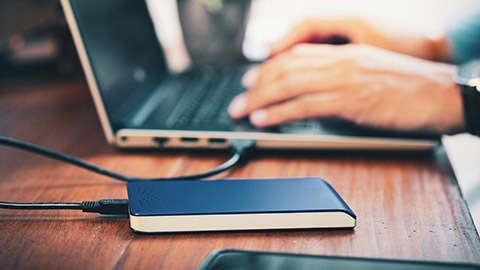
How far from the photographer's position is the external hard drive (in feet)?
1.38

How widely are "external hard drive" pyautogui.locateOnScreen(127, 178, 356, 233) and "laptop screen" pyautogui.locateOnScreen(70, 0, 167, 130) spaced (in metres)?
0.22

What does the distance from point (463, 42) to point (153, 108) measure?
0.54m

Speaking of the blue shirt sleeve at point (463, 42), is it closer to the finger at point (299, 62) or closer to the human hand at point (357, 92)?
the human hand at point (357, 92)

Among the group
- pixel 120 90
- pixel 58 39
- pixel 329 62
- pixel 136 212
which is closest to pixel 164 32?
pixel 58 39

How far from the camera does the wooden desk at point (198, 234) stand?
1.34 ft

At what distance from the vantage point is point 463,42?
776 mm

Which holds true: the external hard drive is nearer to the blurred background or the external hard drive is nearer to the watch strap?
the watch strap

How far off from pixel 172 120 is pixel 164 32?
48 centimetres

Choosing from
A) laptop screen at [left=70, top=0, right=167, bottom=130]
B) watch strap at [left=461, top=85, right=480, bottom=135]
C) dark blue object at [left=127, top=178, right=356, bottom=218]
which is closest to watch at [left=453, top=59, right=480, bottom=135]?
watch strap at [left=461, top=85, right=480, bottom=135]

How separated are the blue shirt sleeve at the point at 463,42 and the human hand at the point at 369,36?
0.5 inches

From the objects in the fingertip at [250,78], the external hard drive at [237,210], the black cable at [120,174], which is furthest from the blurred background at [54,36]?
the external hard drive at [237,210]

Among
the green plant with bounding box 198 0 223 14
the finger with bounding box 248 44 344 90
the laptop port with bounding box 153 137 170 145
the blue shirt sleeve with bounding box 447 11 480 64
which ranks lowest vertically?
the blue shirt sleeve with bounding box 447 11 480 64

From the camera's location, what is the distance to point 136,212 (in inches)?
16.5

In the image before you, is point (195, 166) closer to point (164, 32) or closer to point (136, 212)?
point (136, 212)
